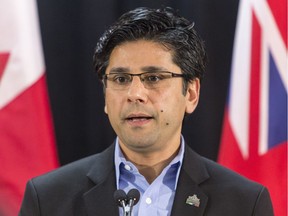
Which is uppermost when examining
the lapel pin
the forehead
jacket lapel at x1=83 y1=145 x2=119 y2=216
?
the forehead

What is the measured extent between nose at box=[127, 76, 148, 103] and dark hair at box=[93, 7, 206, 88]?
14cm

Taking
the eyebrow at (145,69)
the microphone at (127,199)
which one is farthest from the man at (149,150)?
the microphone at (127,199)

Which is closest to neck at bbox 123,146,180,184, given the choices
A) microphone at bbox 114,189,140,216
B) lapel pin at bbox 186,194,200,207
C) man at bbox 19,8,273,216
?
man at bbox 19,8,273,216

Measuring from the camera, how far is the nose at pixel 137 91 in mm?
1642

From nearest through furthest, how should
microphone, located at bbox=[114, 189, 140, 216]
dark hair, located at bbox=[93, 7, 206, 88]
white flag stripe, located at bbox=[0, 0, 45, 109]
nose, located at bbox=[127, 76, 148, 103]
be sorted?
1. microphone, located at bbox=[114, 189, 140, 216]
2. nose, located at bbox=[127, 76, 148, 103]
3. dark hair, located at bbox=[93, 7, 206, 88]
4. white flag stripe, located at bbox=[0, 0, 45, 109]

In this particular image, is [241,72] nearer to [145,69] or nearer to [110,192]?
[145,69]

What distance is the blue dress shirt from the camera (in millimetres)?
1690

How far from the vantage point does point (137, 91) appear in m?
1.65

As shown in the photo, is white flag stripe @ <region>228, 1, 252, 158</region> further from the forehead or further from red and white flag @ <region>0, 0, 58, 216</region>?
red and white flag @ <region>0, 0, 58, 216</region>

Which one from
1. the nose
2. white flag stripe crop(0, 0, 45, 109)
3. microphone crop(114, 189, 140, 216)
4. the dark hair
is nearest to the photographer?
microphone crop(114, 189, 140, 216)

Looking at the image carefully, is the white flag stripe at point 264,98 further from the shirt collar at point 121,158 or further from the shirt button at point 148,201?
the shirt button at point 148,201

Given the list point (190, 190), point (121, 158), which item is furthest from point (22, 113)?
point (190, 190)

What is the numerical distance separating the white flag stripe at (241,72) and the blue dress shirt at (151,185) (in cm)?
50

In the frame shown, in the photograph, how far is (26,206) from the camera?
1743 mm
